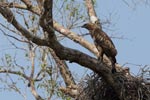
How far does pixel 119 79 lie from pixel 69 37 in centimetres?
230

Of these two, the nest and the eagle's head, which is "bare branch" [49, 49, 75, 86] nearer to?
the nest

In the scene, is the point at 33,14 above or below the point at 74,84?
above

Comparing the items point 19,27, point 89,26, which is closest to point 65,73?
point 89,26

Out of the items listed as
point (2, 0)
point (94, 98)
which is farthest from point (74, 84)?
point (2, 0)

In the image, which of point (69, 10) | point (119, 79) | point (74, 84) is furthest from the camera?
point (69, 10)

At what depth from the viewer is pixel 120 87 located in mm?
7688

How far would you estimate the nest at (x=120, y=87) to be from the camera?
7.77 m

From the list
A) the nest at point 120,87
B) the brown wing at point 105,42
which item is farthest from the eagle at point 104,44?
the nest at point 120,87

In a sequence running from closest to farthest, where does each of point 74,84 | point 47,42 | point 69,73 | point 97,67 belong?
point 47,42
point 97,67
point 74,84
point 69,73

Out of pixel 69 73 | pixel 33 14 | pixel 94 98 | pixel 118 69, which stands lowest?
pixel 94 98

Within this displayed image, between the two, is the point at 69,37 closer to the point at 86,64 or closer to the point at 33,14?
the point at 33,14

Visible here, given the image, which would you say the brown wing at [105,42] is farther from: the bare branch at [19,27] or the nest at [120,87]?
the bare branch at [19,27]

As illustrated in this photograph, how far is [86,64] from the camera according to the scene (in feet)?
23.4

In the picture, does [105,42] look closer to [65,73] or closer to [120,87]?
[120,87]
